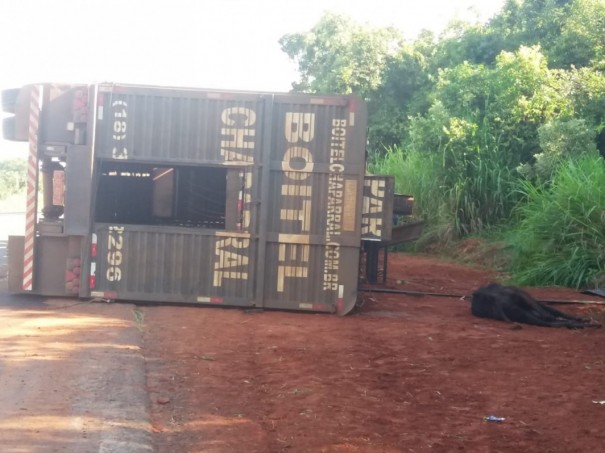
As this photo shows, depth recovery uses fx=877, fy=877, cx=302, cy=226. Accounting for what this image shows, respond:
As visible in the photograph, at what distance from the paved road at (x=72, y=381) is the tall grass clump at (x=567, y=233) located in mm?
8183

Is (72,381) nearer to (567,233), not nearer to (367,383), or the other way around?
(367,383)

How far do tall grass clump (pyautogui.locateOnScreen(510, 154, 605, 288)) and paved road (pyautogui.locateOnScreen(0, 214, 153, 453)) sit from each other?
322 inches

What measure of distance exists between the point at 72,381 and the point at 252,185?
182 inches

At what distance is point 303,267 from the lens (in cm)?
1116

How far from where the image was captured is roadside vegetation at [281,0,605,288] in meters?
15.8

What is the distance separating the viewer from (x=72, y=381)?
6945 mm

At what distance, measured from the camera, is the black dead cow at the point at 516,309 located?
1092 centimetres

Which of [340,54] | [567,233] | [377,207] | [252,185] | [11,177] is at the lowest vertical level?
[567,233]

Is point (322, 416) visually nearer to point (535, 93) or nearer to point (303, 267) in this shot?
point (303, 267)

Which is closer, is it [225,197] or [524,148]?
[225,197]

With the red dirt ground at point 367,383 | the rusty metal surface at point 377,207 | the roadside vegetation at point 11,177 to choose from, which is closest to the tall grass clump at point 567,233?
the red dirt ground at point 367,383

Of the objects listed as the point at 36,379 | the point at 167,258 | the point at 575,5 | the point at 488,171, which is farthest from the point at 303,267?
the point at 575,5

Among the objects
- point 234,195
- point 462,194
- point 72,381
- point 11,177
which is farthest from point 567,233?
point 11,177

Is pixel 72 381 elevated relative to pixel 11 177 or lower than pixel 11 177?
lower
